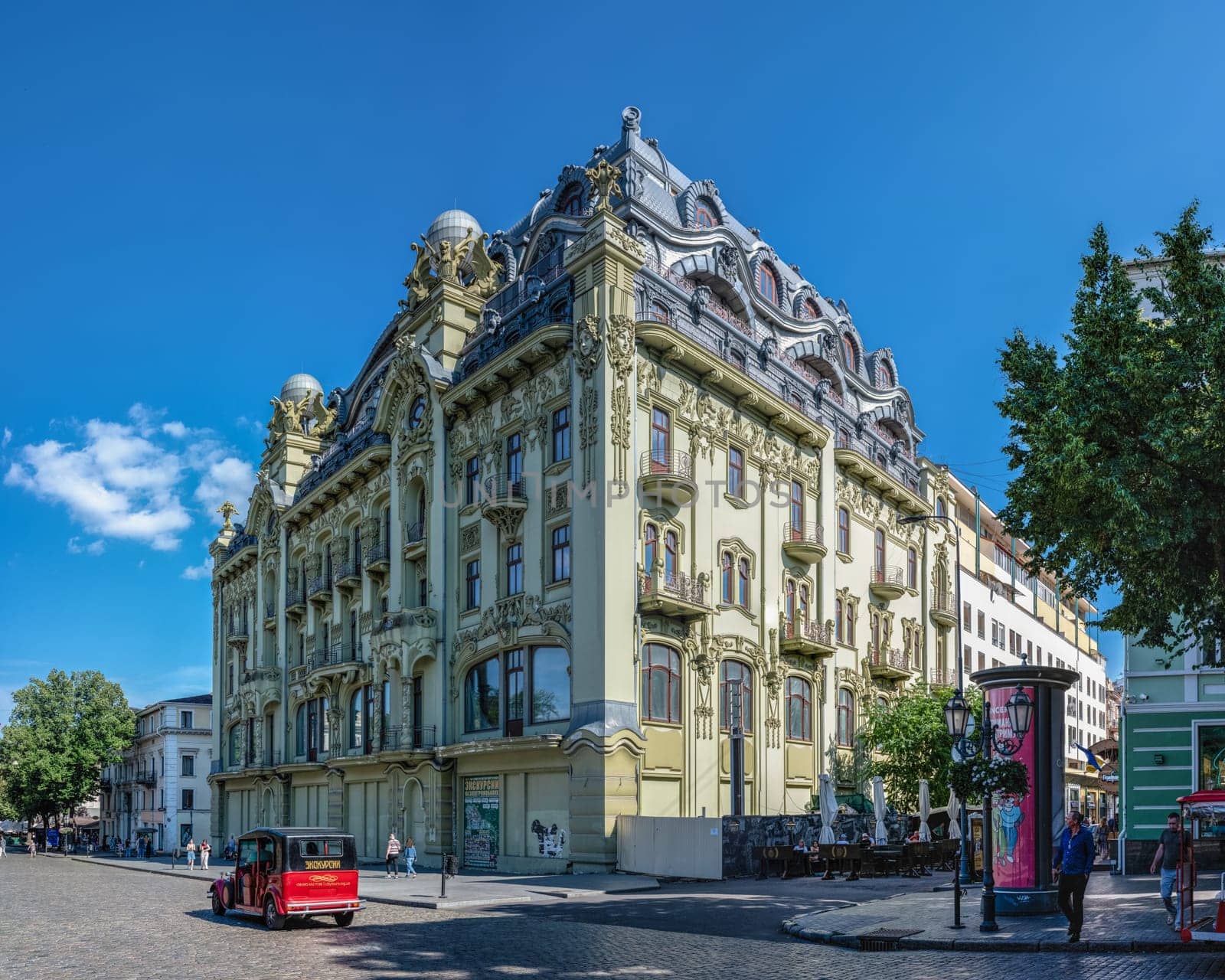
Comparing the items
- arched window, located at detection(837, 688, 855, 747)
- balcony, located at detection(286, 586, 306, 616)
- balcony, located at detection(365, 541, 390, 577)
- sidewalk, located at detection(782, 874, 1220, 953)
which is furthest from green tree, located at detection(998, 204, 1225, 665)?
balcony, located at detection(286, 586, 306, 616)

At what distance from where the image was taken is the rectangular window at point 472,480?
42281 mm

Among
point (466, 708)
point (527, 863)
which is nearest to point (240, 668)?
point (466, 708)

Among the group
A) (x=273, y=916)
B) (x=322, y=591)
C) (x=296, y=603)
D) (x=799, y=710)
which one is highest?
(x=322, y=591)

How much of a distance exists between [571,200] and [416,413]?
10.2 metres

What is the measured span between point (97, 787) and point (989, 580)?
71333 mm

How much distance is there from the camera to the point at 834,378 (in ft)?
174

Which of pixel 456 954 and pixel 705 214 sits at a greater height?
pixel 705 214

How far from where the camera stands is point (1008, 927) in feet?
64.1

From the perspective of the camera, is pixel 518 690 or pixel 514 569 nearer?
pixel 518 690

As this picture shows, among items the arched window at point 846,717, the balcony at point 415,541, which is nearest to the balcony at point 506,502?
the balcony at point 415,541

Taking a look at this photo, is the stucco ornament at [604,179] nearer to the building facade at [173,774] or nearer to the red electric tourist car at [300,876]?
the red electric tourist car at [300,876]

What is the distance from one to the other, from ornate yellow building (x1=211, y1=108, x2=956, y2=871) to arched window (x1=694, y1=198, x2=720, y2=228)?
0.10m

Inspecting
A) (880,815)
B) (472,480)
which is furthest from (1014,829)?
(472,480)

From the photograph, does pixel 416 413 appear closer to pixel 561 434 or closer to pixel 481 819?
pixel 561 434
